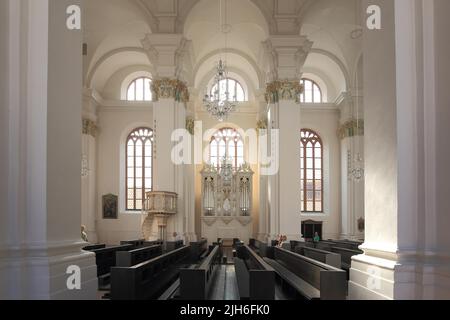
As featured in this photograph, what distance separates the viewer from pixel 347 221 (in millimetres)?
25141

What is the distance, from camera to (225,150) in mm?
27547

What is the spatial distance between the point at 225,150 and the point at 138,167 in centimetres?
467

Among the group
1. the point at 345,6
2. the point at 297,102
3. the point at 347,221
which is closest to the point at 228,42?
the point at 345,6

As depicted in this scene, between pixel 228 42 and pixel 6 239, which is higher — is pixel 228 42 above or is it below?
above

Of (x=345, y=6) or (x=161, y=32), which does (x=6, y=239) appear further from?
(x=345, y=6)

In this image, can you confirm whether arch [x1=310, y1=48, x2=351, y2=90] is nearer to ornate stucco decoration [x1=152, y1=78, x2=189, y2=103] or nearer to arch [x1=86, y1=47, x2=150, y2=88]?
arch [x1=86, y1=47, x2=150, y2=88]

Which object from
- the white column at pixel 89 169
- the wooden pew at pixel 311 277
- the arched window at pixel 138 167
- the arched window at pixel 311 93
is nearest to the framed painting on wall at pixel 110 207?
the white column at pixel 89 169

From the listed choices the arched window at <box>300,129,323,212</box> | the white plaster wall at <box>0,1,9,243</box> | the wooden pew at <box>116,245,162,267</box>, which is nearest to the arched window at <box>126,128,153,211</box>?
the arched window at <box>300,129,323,212</box>

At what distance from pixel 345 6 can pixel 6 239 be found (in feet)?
59.7

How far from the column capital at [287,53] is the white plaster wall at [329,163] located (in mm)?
9897

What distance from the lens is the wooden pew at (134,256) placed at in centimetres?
802

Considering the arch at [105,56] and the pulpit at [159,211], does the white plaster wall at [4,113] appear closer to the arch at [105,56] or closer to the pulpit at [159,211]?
the pulpit at [159,211]

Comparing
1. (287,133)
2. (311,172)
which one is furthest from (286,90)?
(311,172)

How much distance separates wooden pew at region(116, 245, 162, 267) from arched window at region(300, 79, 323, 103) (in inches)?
682
